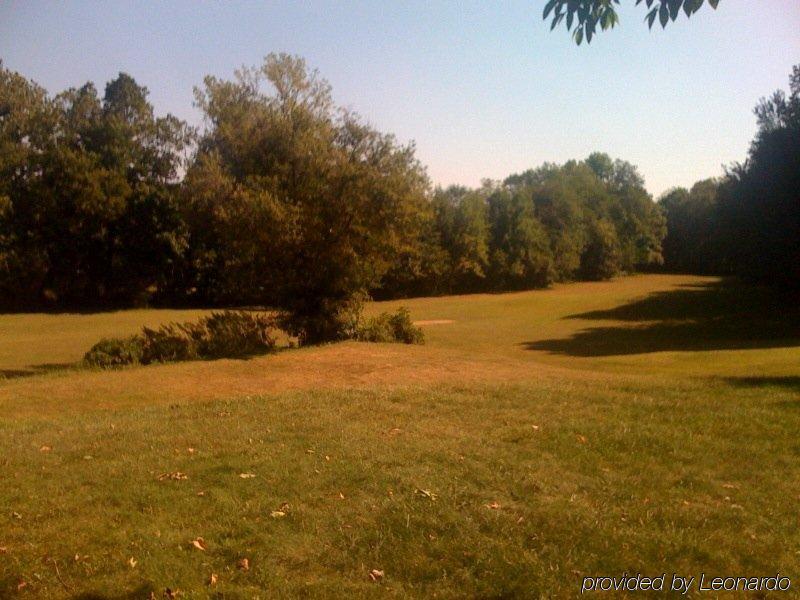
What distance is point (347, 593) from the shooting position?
4.81 meters

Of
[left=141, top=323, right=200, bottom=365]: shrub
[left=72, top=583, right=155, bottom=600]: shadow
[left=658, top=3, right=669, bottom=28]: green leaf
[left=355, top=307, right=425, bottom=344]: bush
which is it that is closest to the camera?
[left=72, top=583, right=155, bottom=600]: shadow

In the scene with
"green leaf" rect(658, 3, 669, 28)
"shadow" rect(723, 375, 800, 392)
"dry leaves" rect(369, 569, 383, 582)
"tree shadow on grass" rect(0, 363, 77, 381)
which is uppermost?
"green leaf" rect(658, 3, 669, 28)

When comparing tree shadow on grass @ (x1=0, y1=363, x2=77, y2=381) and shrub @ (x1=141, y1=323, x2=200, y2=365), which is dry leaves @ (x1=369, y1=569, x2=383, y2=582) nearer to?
shrub @ (x1=141, y1=323, x2=200, y2=365)

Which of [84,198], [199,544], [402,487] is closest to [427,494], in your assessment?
[402,487]

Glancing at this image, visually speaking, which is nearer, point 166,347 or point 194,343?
point 166,347

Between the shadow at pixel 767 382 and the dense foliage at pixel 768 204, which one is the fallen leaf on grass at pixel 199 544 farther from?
the dense foliage at pixel 768 204

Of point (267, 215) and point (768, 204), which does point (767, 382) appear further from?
point (768, 204)

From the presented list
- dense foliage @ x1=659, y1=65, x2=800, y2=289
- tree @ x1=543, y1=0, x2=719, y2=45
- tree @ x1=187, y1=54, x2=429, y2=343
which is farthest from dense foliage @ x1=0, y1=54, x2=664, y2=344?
dense foliage @ x1=659, y1=65, x2=800, y2=289

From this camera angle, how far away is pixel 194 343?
20.5 m

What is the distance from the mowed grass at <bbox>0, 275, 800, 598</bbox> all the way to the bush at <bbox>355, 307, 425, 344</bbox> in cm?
1037

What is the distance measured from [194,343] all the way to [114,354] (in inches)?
90.0

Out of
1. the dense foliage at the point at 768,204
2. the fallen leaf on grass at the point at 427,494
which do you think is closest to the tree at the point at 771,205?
the dense foliage at the point at 768,204

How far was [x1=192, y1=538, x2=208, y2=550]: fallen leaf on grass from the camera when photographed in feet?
17.8

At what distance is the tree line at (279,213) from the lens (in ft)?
71.4
